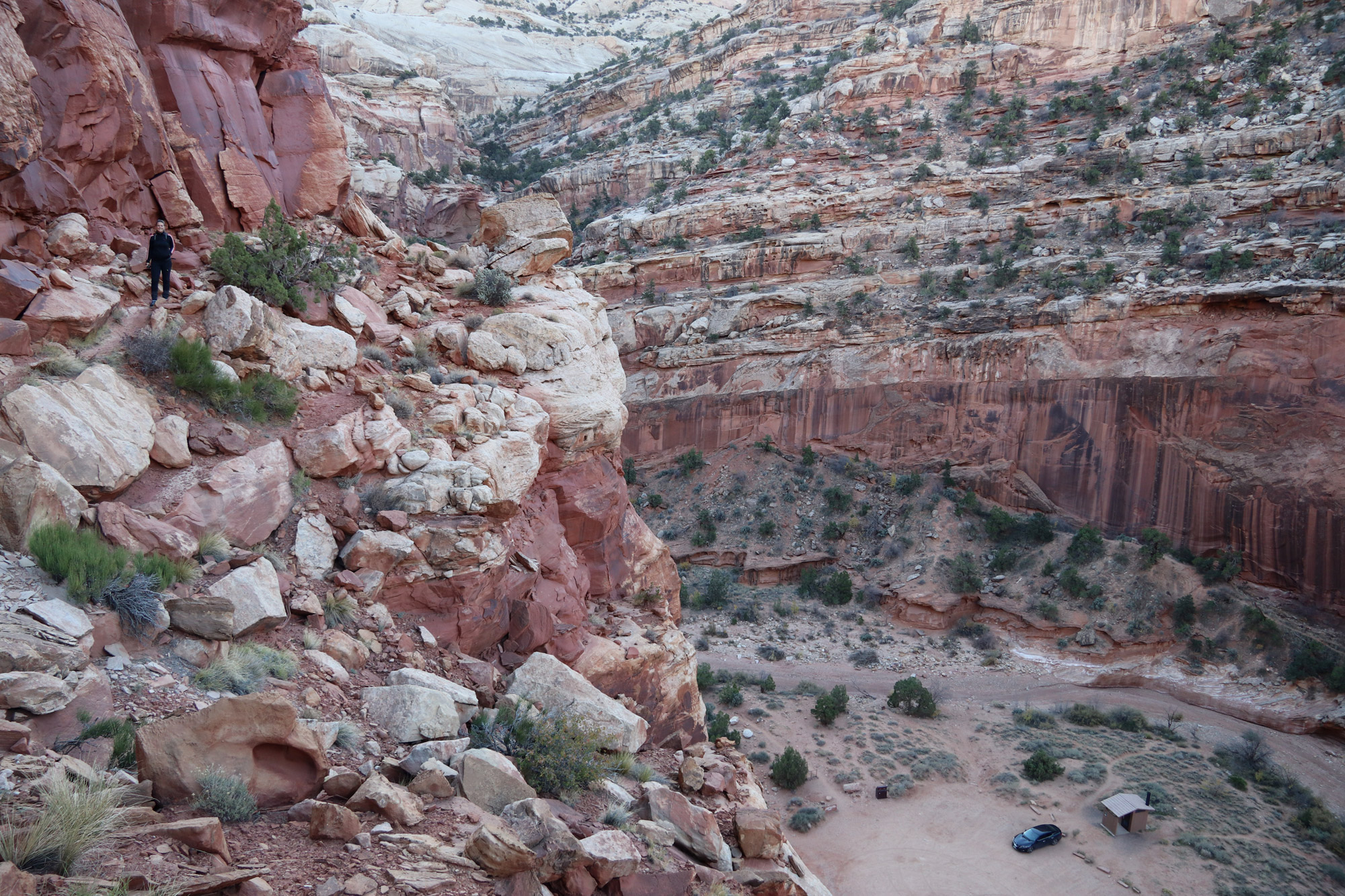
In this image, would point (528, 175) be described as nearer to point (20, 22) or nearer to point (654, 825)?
point (20, 22)

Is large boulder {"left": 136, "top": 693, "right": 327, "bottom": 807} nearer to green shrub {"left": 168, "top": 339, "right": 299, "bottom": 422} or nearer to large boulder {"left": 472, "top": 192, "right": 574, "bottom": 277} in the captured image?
green shrub {"left": 168, "top": 339, "right": 299, "bottom": 422}

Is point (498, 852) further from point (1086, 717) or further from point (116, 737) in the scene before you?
point (1086, 717)

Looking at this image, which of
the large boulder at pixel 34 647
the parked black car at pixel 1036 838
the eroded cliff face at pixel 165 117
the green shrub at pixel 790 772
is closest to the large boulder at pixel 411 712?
the large boulder at pixel 34 647

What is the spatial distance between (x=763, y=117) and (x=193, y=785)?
49989 millimetres

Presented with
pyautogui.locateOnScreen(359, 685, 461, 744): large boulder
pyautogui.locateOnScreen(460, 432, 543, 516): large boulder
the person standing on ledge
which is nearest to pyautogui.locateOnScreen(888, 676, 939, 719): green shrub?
pyautogui.locateOnScreen(460, 432, 543, 516): large boulder

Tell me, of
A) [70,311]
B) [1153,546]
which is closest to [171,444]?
[70,311]

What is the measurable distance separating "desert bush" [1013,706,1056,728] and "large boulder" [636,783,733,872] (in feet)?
59.9

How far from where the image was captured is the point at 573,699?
8195 millimetres

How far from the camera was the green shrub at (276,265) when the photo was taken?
920cm

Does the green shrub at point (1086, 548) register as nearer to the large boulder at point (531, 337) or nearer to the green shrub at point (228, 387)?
the large boulder at point (531, 337)

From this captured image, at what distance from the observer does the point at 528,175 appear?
54625 millimetres

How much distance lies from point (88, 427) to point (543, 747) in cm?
475

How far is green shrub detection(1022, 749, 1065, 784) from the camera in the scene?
744 inches

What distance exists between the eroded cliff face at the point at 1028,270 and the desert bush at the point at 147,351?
98.5 ft
